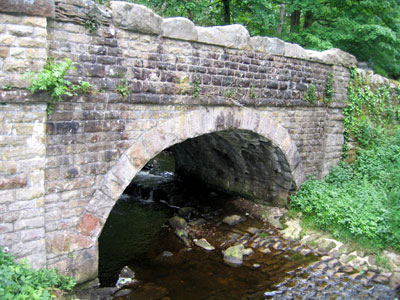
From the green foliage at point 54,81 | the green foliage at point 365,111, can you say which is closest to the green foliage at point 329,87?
the green foliage at point 365,111

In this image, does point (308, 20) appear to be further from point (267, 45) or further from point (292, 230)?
point (292, 230)

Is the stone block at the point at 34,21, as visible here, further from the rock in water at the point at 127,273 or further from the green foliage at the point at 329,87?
the green foliage at the point at 329,87

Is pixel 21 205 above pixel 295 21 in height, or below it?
below

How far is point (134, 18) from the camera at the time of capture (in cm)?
478

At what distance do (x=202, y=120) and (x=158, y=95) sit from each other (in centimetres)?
103

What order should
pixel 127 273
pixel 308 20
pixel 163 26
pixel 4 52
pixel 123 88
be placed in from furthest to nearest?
pixel 308 20
pixel 127 273
pixel 163 26
pixel 123 88
pixel 4 52

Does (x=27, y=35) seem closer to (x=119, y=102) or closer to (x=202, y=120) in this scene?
(x=119, y=102)

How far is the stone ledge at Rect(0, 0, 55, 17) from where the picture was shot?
3.64 meters

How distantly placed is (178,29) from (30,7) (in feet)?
7.15

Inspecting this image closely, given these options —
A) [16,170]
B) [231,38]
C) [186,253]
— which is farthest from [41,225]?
[231,38]

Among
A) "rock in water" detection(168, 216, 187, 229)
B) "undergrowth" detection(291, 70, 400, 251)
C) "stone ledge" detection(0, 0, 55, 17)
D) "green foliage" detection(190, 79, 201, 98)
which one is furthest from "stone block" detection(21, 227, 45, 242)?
"undergrowth" detection(291, 70, 400, 251)

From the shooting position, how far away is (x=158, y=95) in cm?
525

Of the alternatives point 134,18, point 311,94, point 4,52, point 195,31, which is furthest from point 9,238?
point 311,94

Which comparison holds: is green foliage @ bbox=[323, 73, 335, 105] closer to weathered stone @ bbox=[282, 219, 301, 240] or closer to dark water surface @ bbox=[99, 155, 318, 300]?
weathered stone @ bbox=[282, 219, 301, 240]
